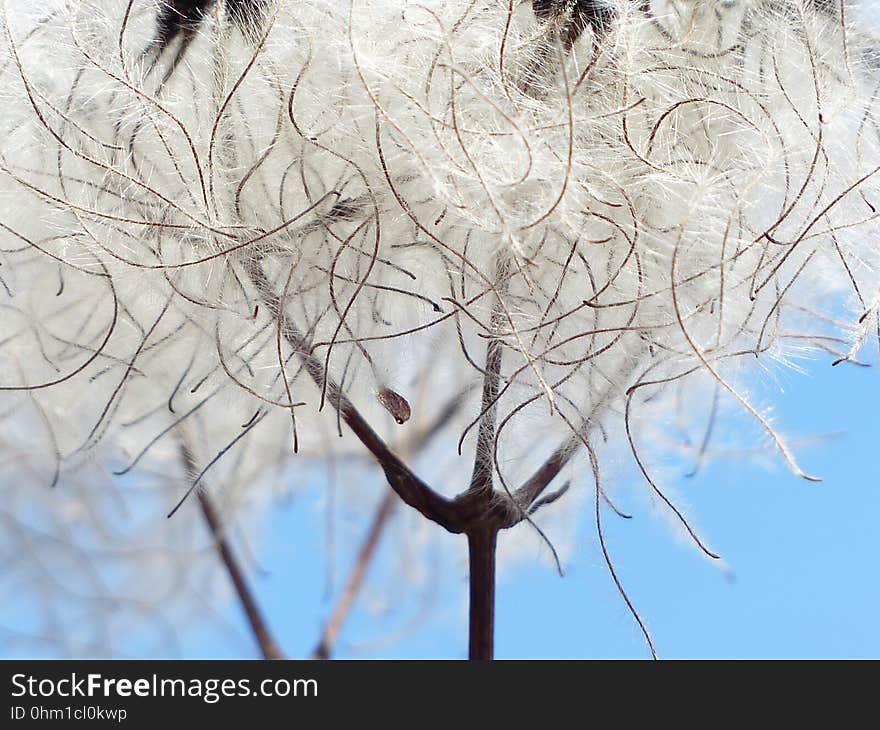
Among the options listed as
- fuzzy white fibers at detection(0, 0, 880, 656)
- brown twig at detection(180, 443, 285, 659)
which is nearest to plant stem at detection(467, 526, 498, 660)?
fuzzy white fibers at detection(0, 0, 880, 656)

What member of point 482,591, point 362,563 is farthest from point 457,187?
point 362,563

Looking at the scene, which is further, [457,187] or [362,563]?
[362,563]

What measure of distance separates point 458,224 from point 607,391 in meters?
0.10

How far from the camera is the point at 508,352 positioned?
0.42m

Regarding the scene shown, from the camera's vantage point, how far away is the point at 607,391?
1.43 ft

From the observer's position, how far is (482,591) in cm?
44

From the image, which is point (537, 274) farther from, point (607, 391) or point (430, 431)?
point (430, 431)

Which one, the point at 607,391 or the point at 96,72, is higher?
the point at 96,72

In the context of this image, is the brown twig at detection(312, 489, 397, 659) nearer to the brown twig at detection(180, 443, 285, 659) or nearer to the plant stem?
the brown twig at detection(180, 443, 285, 659)

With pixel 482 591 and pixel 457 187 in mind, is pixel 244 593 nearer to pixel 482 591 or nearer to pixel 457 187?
pixel 482 591

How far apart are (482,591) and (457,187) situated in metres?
0.17

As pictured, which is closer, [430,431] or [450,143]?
[450,143]

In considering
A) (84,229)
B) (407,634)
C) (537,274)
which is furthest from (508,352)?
(407,634)

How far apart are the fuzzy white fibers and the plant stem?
26 mm
